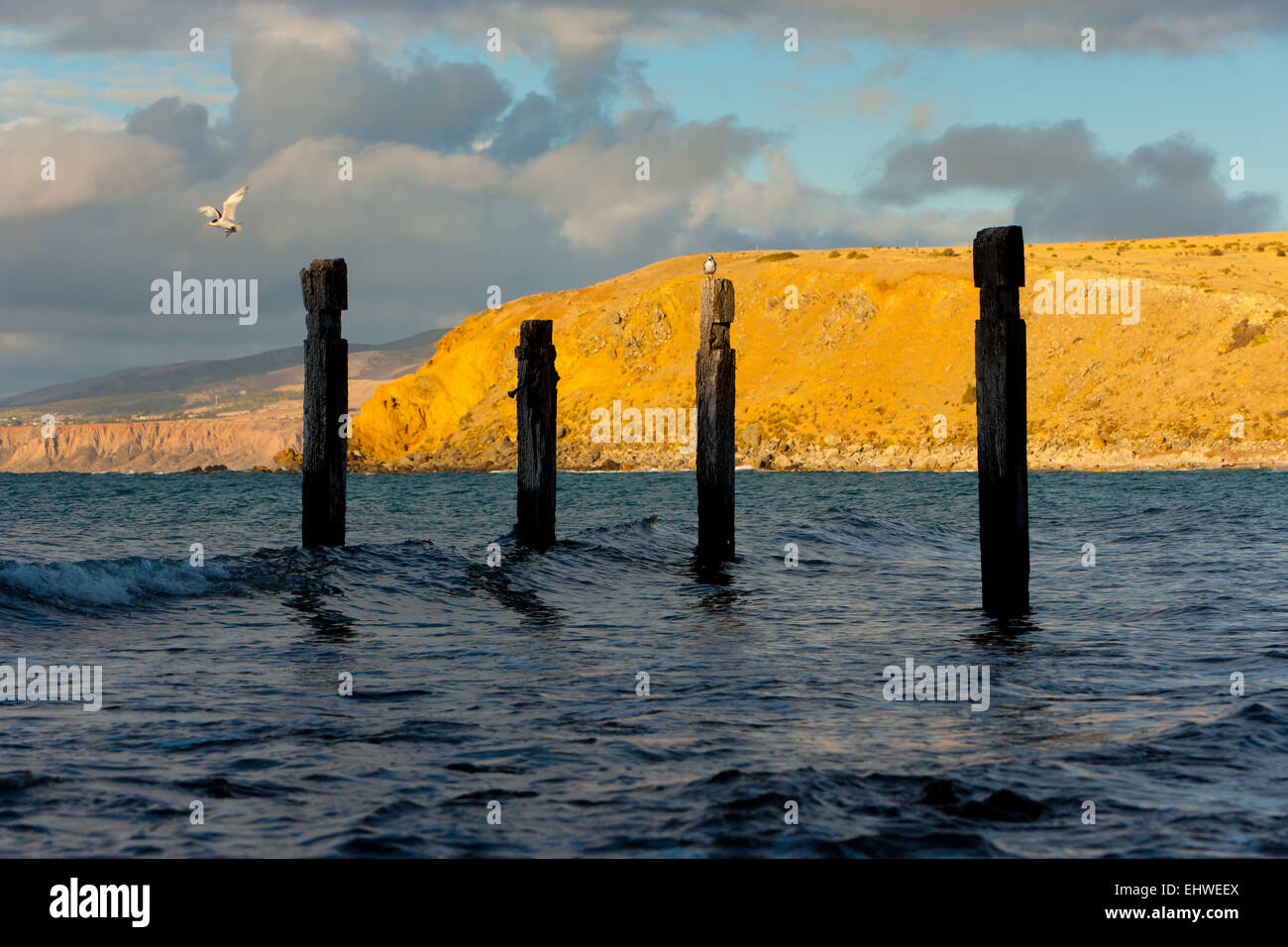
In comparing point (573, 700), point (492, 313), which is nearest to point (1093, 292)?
point (492, 313)

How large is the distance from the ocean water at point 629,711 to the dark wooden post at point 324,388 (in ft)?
2.28

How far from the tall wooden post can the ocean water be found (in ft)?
2.37

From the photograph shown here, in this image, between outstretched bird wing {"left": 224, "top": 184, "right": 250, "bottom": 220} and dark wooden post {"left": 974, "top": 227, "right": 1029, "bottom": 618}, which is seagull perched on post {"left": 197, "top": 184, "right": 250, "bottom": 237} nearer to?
outstretched bird wing {"left": 224, "top": 184, "right": 250, "bottom": 220}

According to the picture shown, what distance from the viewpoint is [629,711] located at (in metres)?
8.15

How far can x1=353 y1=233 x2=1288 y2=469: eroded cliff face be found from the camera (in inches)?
3371

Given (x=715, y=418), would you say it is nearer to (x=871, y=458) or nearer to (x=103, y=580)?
(x=103, y=580)

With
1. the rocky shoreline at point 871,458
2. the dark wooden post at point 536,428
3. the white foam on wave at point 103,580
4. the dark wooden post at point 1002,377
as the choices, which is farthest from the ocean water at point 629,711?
the rocky shoreline at point 871,458

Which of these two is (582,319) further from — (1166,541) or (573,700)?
(573,700)

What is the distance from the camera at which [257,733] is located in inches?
290

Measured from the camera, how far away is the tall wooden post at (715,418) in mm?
17688

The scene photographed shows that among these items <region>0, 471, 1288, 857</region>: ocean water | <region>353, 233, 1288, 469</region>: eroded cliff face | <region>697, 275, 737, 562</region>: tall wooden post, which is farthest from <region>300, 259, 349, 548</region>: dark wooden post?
<region>353, 233, 1288, 469</region>: eroded cliff face

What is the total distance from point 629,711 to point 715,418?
32.5 ft
